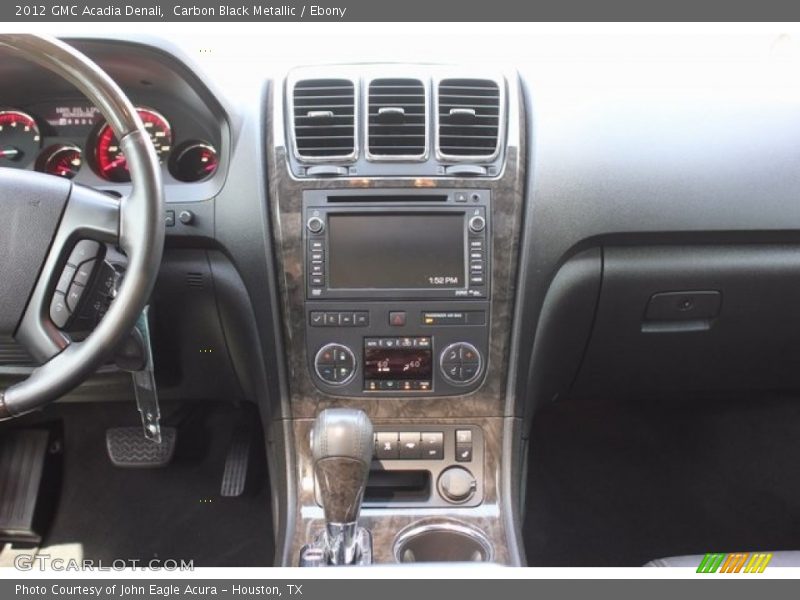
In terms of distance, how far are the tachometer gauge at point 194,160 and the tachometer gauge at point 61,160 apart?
237mm

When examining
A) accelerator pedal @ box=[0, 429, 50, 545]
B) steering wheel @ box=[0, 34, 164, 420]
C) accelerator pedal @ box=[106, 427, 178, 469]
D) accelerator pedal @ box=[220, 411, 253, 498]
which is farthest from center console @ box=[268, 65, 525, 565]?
accelerator pedal @ box=[0, 429, 50, 545]

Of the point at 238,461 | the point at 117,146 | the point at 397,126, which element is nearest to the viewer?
the point at 397,126

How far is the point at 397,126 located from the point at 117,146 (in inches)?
27.1

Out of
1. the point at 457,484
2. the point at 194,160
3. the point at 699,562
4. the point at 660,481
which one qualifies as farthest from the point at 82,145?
the point at 660,481

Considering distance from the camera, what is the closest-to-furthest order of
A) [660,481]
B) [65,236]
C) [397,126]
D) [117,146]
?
[65,236]
[397,126]
[117,146]
[660,481]

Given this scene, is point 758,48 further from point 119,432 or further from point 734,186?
point 119,432

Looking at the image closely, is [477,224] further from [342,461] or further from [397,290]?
[342,461]

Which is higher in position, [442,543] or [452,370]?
[452,370]

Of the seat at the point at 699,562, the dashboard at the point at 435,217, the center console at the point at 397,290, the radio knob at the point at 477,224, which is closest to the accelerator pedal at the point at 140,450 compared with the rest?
the dashboard at the point at 435,217

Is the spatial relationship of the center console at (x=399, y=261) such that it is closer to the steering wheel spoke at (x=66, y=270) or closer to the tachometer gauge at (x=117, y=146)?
the tachometer gauge at (x=117, y=146)

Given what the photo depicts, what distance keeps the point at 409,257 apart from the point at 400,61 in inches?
18.0

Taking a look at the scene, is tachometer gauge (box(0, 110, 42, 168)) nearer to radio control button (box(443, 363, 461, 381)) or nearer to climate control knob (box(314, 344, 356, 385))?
climate control knob (box(314, 344, 356, 385))

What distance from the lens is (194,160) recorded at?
1805 millimetres

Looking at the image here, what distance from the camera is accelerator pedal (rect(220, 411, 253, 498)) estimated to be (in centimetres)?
223
